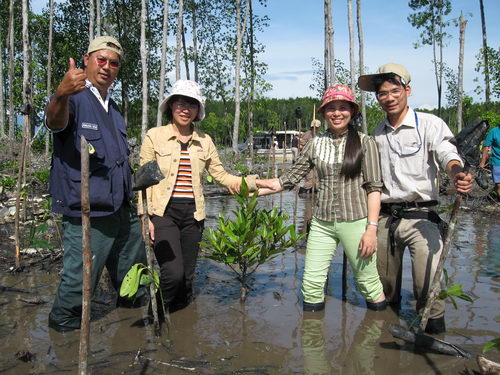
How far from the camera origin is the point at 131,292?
9.73ft

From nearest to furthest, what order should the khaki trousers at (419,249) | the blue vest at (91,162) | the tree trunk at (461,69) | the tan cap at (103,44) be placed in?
the blue vest at (91,162), the tan cap at (103,44), the khaki trousers at (419,249), the tree trunk at (461,69)

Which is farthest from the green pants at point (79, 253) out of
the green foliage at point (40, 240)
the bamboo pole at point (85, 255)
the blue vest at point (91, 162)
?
the green foliage at point (40, 240)

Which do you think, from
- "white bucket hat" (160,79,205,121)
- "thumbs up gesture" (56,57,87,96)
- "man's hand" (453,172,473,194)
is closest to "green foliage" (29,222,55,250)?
"white bucket hat" (160,79,205,121)

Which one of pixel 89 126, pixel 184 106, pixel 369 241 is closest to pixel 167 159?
pixel 184 106

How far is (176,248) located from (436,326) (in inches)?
83.9

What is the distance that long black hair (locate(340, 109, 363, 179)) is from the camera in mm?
3559

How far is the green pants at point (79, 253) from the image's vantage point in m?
3.27

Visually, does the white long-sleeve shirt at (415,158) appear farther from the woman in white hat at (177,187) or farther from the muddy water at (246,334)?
the woman in white hat at (177,187)

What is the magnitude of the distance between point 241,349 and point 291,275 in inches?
79.3

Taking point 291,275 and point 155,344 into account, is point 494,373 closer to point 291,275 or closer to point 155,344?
point 155,344

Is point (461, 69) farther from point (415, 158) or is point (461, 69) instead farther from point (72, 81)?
point (72, 81)

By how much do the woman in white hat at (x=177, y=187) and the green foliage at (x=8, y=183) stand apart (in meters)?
7.28

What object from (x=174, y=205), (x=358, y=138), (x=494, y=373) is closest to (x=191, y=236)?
(x=174, y=205)

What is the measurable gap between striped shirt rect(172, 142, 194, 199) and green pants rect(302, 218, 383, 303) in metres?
1.11
